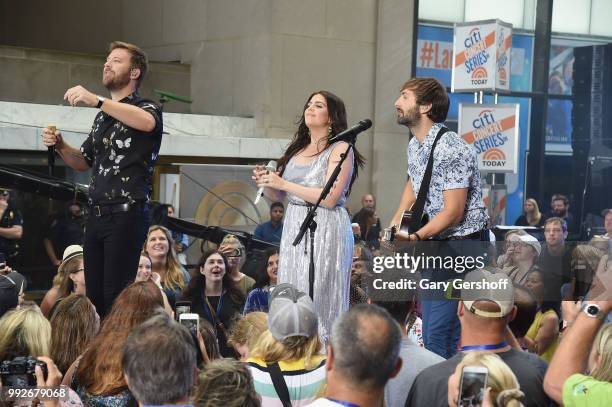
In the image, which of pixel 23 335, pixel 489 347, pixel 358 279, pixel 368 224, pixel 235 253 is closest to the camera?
pixel 489 347

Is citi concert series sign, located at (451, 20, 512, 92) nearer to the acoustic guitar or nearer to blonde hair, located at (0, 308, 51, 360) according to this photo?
the acoustic guitar

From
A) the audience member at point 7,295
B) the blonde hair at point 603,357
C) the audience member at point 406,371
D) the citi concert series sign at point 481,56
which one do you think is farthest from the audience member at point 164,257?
the citi concert series sign at point 481,56

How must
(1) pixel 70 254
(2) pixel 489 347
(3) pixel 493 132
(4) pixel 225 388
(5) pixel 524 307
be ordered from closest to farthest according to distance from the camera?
(4) pixel 225 388 → (2) pixel 489 347 → (5) pixel 524 307 → (1) pixel 70 254 → (3) pixel 493 132

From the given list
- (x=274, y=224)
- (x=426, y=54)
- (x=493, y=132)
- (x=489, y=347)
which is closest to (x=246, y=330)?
(x=489, y=347)

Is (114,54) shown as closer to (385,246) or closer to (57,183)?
(385,246)

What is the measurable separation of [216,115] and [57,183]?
19.7 feet

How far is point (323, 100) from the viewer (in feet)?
16.4

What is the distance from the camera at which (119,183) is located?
4.66 meters

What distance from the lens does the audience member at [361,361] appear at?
2.59 meters

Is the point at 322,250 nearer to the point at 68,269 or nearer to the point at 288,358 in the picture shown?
the point at 288,358

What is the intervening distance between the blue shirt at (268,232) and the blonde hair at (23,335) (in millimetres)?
6804

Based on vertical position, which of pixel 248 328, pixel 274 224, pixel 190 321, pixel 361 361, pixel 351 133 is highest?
pixel 351 133

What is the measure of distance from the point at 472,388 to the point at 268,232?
27.5 ft

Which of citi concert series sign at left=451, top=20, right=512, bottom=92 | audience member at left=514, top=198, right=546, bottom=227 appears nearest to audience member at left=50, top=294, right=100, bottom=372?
citi concert series sign at left=451, top=20, right=512, bottom=92
